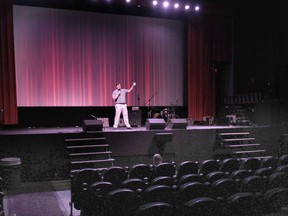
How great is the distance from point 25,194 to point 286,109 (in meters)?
10.5

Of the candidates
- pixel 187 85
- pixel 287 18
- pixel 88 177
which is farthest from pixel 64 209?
pixel 287 18

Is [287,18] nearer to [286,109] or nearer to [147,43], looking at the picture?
[286,109]

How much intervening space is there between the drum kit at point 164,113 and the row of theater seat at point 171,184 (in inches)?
271

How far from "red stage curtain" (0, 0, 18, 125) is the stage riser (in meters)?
3.03

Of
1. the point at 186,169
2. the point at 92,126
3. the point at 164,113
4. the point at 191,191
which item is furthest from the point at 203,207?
the point at 164,113

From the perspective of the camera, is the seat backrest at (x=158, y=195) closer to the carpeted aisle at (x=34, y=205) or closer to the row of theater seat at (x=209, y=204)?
the row of theater seat at (x=209, y=204)

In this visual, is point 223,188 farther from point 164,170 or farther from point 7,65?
point 7,65

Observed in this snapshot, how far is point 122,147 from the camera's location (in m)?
10.5

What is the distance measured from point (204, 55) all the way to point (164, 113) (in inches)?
144

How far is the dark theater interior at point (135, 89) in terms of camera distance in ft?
31.4

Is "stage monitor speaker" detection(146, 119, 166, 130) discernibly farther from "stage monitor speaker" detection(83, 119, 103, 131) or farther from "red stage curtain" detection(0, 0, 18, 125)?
"red stage curtain" detection(0, 0, 18, 125)

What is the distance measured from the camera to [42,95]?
13.7 meters

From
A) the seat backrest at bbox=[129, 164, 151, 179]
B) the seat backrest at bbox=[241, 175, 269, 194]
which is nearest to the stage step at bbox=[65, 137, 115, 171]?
the seat backrest at bbox=[129, 164, 151, 179]

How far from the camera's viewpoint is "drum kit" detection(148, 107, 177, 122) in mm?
14097
